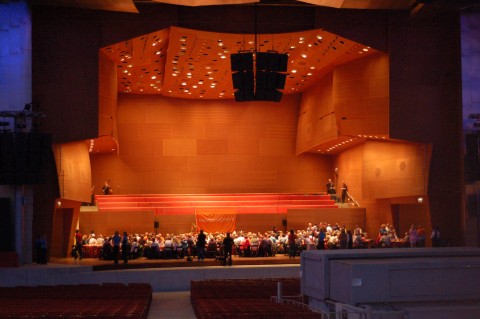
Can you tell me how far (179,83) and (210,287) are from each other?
57.4ft

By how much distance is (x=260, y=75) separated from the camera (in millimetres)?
20734

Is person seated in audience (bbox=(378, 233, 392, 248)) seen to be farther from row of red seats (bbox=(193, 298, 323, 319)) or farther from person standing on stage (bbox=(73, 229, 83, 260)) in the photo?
row of red seats (bbox=(193, 298, 323, 319))

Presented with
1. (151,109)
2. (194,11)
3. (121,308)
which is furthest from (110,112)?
(121,308)

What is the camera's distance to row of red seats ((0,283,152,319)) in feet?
34.8

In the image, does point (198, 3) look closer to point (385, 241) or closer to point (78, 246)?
point (78, 246)

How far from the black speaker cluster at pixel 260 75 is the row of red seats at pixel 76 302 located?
653 cm

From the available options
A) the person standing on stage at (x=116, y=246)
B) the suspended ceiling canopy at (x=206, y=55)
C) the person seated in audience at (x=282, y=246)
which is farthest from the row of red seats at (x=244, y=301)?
the suspended ceiling canopy at (x=206, y=55)

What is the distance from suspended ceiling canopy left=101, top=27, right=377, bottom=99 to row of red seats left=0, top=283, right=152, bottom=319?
11237mm

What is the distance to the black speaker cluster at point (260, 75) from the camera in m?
20.8

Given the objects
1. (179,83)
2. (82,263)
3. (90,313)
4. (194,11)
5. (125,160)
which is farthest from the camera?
(125,160)

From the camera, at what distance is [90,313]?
10602mm

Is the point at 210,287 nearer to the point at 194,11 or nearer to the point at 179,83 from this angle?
the point at 194,11

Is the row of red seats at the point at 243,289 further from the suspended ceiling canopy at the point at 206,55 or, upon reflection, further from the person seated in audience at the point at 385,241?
the suspended ceiling canopy at the point at 206,55

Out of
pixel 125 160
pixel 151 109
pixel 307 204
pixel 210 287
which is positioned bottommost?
pixel 210 287
